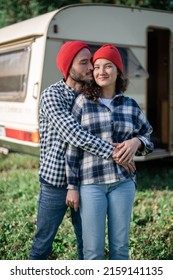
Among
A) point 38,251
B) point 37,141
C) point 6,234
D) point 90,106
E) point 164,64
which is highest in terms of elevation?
point 164,64

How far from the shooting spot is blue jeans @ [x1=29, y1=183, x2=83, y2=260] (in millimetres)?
2527

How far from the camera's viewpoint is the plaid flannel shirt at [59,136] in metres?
2.32

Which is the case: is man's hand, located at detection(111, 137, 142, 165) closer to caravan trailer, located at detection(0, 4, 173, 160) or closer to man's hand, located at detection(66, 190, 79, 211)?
man's hand, located at detection(66, 190, 79, 211)

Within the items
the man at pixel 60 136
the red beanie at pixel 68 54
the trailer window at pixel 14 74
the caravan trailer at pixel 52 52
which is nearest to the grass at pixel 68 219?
the caravan trailer at pixel 52 52

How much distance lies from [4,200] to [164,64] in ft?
14.0

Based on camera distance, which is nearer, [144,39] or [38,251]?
[38,251]

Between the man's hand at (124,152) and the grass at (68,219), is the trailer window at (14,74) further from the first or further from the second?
the man's hand at (124,152)

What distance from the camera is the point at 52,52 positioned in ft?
17.2

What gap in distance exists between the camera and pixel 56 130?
7.93ft

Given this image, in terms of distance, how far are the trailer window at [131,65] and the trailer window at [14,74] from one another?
4.68ft

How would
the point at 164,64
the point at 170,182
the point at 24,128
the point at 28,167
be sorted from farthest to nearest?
the point at 164,64 → the point at 28,167 → the point at 170,182 → the point at 24,128
